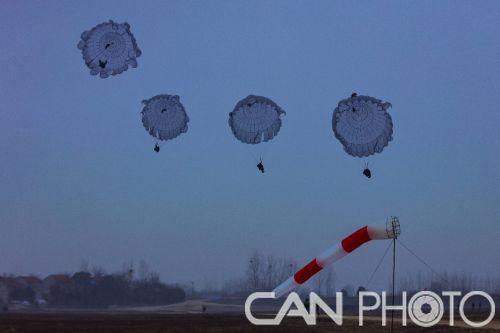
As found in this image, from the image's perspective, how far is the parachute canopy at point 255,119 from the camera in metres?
46.7

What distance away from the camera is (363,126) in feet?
143

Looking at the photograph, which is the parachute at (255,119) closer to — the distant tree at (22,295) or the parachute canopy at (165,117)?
the parachute canopy at (165,117)

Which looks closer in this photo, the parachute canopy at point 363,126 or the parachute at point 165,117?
the parachute canopy at point 363,126

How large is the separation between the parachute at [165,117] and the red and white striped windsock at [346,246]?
1375 centimetres

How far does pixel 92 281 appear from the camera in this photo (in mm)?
163500

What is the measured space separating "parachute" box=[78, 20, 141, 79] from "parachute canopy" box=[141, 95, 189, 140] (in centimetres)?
419

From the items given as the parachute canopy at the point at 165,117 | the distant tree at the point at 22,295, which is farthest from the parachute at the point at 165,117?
the distant tree at the point at 22,295

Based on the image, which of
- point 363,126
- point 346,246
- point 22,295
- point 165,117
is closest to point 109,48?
point 165,117

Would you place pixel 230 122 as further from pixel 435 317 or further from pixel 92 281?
pixel 92 281

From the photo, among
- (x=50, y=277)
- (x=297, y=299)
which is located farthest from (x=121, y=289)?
(x=297, y=299)

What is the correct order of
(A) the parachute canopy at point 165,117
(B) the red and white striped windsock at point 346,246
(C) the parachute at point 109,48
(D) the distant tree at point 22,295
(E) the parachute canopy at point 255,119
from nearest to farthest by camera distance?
1. (B) the red and white striped windsock at point 346,246
2. (E) the parachute canopy at point 255,119
3. (C) the parachute at point 109,48
4. (A) the parachute canopy at point 165,117
5. (D) the distant tree at point 22,295

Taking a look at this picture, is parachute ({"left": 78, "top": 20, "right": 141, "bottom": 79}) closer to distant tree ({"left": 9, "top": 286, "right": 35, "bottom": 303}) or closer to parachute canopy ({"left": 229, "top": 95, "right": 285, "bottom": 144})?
parachute canopy ({"left": 229, "top": 95, "right": 285, "bottom": 144})

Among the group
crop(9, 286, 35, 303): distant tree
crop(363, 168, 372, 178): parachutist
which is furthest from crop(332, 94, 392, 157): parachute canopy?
crop(9, 286, 35, 303): distant tree

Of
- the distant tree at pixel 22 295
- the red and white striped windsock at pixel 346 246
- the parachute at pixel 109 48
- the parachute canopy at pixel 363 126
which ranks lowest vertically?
the distant tree at pixel 22 295
